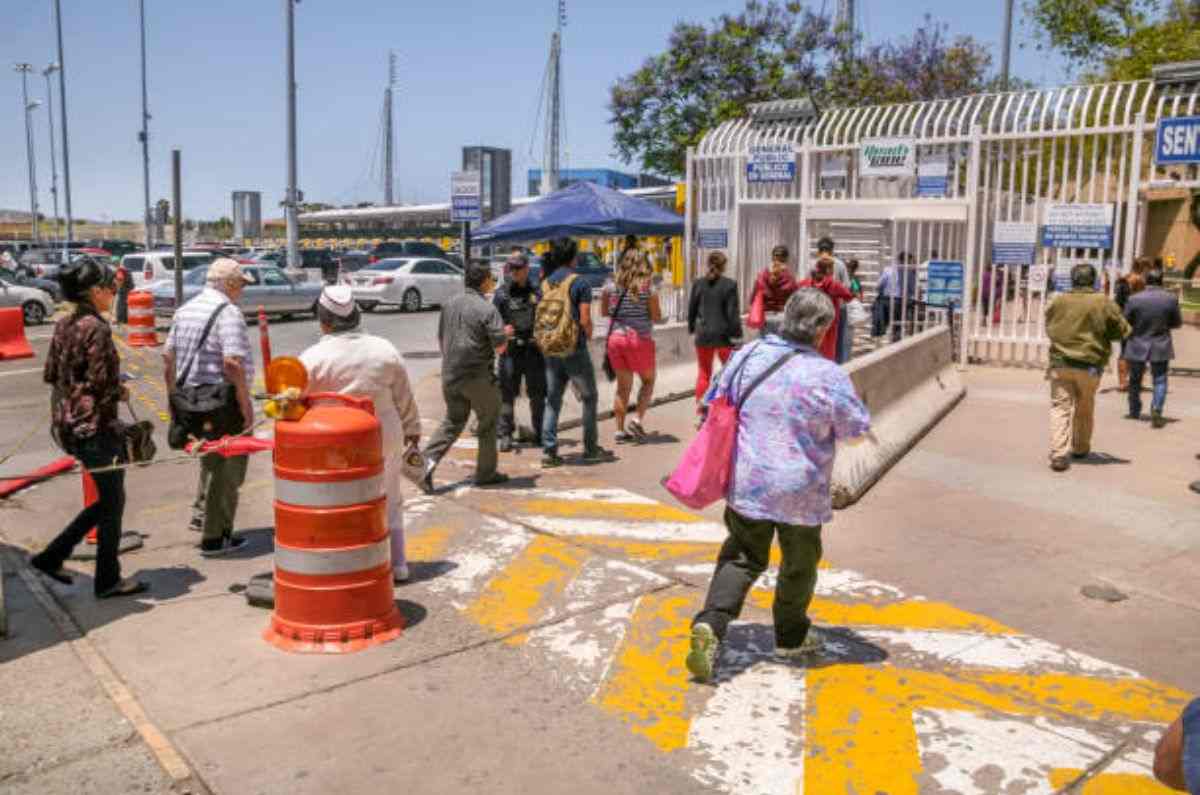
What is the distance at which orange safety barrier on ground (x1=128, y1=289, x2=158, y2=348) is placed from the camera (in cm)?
1972

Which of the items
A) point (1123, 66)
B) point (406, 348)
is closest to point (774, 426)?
point (406, 348)

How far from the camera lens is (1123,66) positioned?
26594 mm

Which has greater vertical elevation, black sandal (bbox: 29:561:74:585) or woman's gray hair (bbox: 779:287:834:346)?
woman's gray hair (bbox: 779:287:834:346)

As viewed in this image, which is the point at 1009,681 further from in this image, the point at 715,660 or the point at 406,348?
the point at 406,348

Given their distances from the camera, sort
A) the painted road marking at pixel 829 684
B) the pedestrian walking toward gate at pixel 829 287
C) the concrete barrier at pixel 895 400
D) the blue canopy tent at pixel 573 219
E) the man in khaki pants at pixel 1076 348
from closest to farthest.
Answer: the painted road marking at pixel 829 684, the concrete barrier at pixel 895 400, the man in khaki pants at pixel 1076 348, the pedestrian walking toward gate at pixel 829 287, the blue canopy tent at pixel 573 219

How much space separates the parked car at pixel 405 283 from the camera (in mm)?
27281

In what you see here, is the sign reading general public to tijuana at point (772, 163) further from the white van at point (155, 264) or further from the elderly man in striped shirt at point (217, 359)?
the white van at point (155, 264)

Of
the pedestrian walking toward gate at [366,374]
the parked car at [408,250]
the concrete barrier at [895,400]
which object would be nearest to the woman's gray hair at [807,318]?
the pedestrian walking toward gate at [366,374]

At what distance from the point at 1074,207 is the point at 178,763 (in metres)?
12.9

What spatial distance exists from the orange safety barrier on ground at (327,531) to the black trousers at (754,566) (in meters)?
1.62

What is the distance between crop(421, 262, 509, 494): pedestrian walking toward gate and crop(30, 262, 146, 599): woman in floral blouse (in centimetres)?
272

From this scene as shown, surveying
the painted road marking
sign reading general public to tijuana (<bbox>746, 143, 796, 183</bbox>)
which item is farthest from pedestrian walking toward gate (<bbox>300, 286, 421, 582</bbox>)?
sign reading general public to tijuana (<bbox>746, 143, 796, 183</bbox>)

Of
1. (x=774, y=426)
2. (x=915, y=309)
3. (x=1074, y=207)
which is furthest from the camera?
(x=915, y=309)

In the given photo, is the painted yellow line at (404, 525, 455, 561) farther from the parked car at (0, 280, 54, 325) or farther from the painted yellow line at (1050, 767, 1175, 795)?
the parked car at (0, 280, 54, 325)
